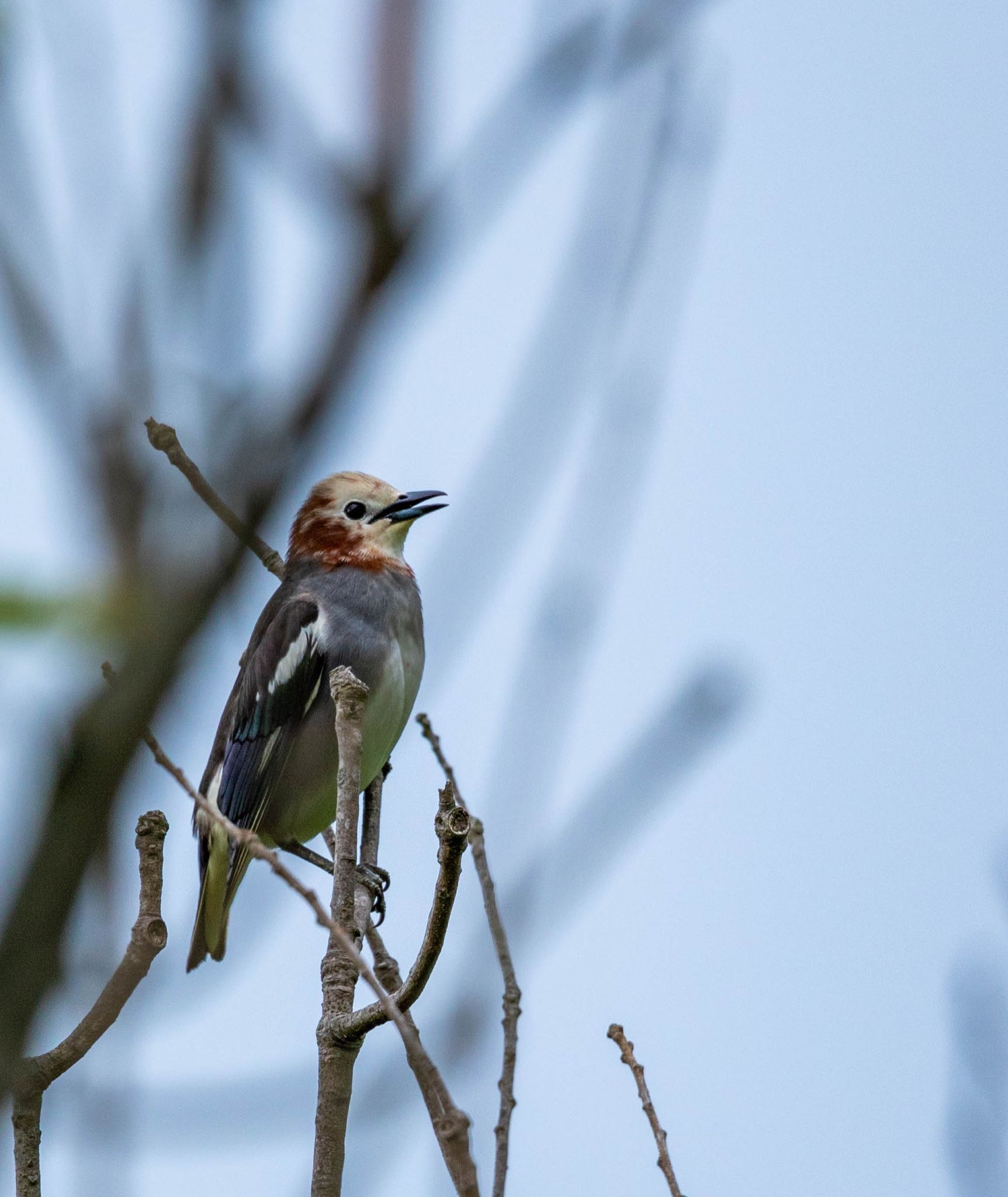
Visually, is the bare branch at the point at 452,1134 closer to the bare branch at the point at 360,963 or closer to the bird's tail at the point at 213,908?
the bare branch at the point at 360,963

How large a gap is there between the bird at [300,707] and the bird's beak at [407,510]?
0.20m

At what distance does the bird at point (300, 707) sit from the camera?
821 cm

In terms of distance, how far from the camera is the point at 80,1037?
3891mm

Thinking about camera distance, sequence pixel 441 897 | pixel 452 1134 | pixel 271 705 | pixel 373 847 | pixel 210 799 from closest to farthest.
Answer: pixel 452 1134, pixel 441 897, pixel 373 847, pixel 271 705, pixel 210 799

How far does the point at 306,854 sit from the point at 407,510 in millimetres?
2335

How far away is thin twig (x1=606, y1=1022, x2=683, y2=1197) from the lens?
379 centimetres

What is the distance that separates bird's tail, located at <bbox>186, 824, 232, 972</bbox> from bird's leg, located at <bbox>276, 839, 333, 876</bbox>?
518 mm

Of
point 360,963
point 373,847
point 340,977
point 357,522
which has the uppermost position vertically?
point 357,522

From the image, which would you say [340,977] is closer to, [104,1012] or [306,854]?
[104,1012]

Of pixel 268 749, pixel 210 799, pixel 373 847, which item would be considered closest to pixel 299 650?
pixel 268 749

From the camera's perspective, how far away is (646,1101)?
415cm

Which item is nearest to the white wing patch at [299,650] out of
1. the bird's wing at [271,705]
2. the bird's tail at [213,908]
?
the bird's wing at [271,705]

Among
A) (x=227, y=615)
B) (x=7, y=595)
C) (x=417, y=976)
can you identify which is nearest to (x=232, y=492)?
(x=227, y=615)

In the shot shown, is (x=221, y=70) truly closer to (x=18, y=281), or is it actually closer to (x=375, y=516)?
(x=18, y=281)
